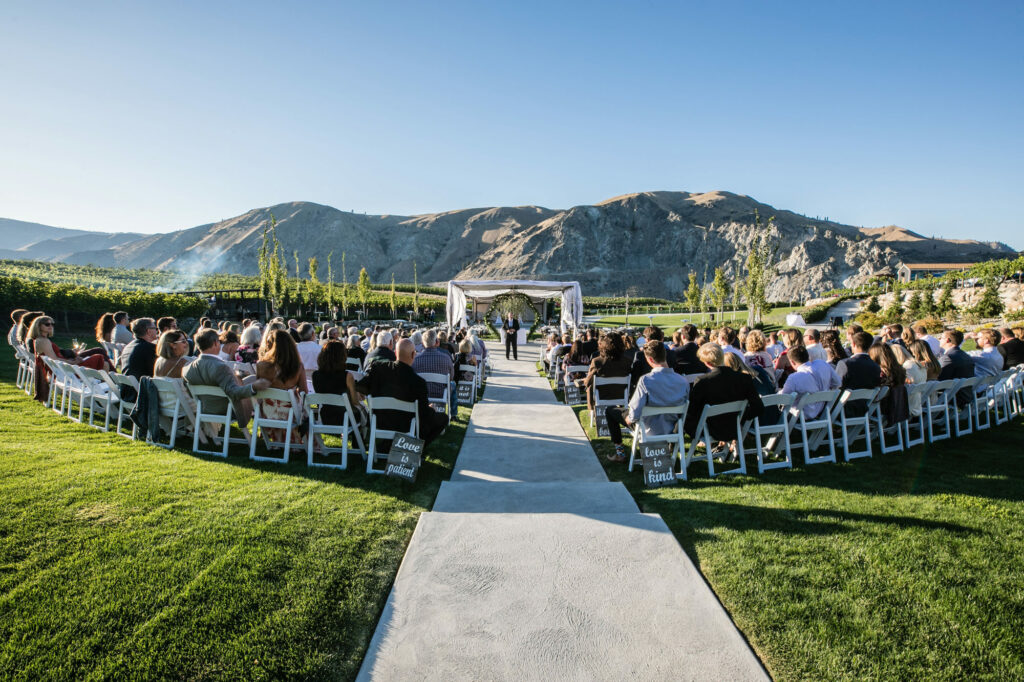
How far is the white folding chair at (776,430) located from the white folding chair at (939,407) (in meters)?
2.04

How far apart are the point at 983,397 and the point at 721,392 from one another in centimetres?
500

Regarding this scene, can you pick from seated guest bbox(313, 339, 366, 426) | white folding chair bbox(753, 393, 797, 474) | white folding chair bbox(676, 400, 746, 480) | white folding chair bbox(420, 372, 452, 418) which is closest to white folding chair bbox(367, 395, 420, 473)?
seated guest bbox(313, 339, 366, 426)

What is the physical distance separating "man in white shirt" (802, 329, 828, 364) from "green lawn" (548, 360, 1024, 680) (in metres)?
1.96

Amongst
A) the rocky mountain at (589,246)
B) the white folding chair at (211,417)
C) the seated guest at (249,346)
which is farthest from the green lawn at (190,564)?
the rocky mountain at (589,246)

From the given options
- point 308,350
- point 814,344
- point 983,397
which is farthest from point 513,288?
point 983,397

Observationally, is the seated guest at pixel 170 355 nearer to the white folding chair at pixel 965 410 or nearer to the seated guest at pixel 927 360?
the seated guest at pixel 927 360

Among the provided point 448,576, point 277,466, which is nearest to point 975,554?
point 448,576

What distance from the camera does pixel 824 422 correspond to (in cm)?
561

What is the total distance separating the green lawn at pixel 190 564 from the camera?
8.07 feet

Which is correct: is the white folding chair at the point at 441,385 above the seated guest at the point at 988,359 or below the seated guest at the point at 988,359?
below

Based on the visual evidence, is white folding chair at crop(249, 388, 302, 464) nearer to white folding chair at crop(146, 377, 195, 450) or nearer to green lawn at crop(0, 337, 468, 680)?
green lawn at crop(0, 337, 468, 680)

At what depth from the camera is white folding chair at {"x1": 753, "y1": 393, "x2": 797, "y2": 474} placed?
5.41m

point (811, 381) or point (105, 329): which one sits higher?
point (105, 329)

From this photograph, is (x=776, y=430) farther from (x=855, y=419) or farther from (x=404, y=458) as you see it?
(x=404, y=458)
